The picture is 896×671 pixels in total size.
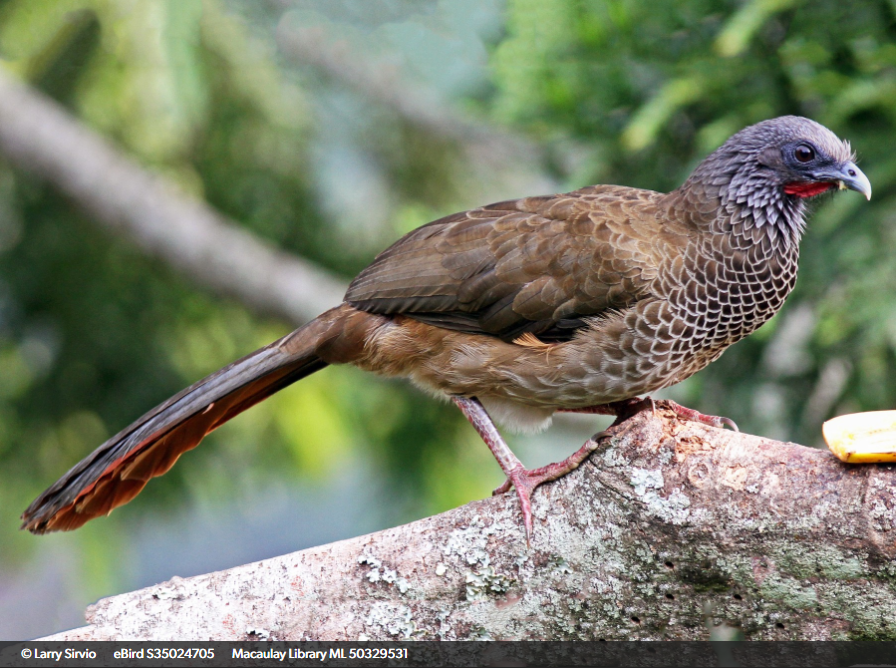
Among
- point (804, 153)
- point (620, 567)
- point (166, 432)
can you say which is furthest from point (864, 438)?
point (166, 432)

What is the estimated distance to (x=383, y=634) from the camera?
238cm

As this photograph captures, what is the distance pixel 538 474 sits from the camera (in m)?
2.42

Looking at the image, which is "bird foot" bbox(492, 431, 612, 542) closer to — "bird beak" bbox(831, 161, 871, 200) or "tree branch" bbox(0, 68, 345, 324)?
"bird beak" bbox(831, 161, 871, 200)

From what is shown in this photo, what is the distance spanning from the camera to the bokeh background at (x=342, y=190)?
330cm

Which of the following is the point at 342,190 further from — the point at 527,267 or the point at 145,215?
the point at 527,267

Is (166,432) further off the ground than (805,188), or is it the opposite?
(805,188)

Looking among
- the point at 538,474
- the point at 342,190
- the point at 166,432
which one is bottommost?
the point at 538,474

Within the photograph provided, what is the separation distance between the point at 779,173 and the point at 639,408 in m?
0.85

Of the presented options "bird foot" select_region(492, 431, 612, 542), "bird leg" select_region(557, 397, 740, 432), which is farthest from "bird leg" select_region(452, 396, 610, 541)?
"bird leg" select_region(557, 397, 740, 432)

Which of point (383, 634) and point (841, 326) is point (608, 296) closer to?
point (841, 326)

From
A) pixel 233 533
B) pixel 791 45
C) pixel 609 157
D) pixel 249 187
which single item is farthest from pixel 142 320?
pixel 791 45

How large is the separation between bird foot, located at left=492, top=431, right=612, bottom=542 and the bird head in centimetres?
91

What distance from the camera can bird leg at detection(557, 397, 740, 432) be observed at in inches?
105

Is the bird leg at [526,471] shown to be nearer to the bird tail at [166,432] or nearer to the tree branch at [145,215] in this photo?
the bird tail at [166,432]
